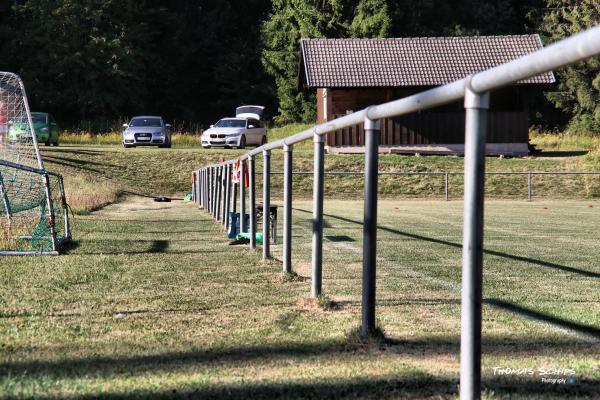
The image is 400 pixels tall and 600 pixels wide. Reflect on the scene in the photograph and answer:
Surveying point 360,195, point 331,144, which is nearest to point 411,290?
point 360,195

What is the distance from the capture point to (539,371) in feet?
14.9

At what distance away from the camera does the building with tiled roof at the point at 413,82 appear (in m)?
38.9

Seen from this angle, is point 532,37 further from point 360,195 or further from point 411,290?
point 411,290

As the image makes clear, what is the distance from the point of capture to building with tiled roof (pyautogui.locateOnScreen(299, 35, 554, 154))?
1532 inches

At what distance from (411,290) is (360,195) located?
77.0 ft

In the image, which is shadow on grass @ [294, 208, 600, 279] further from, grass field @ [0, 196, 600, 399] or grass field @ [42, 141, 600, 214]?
grass field @ [42, 141, 600, 214]

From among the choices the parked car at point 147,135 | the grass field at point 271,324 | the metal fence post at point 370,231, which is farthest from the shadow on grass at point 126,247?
the parked car at point 147,135

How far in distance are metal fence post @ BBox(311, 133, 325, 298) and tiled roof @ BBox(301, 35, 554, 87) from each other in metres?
32.1

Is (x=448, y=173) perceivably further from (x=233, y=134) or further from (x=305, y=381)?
(x=305, y=381)

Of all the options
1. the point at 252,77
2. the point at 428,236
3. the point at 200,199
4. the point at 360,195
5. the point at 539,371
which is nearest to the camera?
the point at 539,371

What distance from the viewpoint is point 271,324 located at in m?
6.01

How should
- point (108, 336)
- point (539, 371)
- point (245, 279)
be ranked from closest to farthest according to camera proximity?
point (539, 371)
point (108, 336)
point (245, 279)

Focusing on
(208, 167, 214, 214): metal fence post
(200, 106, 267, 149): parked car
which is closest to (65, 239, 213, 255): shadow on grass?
(208, 167, 214, 214): metal fence post

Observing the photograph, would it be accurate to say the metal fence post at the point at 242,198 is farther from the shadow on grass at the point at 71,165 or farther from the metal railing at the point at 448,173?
the shadow on grass at the point at 71,165
